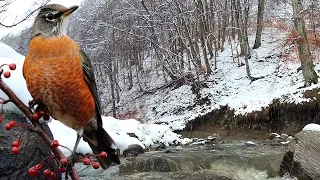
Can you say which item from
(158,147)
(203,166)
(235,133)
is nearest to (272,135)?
(235,133)

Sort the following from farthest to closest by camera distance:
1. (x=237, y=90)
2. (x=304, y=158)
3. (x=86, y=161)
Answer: (x=237, y=90) < (x=304, y=158) < (x=86, y=161)

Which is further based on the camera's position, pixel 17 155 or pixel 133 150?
pixel 133 150

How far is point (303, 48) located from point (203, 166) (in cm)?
740

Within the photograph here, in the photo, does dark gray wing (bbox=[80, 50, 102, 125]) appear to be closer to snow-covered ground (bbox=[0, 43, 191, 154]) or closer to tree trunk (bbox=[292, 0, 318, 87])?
snow-covered ground (bbox=[0, 43, 191, 154])

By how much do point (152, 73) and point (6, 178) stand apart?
1003 inches

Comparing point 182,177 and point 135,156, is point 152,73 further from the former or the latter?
point 182,177

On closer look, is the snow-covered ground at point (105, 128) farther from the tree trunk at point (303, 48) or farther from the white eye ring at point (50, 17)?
the tree trunk at point (303, 48)

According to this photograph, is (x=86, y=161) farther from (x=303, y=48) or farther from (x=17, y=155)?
(x=303, y=48)

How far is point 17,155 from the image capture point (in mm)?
4734

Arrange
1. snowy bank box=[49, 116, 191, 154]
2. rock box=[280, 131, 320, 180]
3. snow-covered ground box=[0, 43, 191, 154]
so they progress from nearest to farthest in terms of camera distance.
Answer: snow-covered ground box=[0, 43, 191, 154] < rock box=[280, 131, 320, 180] < snowy bank box=[49, 116, 191, 154]

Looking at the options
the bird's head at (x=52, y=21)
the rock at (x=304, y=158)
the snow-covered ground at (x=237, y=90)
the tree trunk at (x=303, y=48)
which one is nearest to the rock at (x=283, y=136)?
the snow-covered ground at (x=237, y=90)

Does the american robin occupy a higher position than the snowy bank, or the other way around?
the american robin

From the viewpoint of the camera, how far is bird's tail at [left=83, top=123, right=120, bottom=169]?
1528mm

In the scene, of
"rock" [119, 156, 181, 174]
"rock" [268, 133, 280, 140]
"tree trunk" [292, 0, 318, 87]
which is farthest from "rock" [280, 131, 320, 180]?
"tree trunk" [292, 0, 318, 87]
